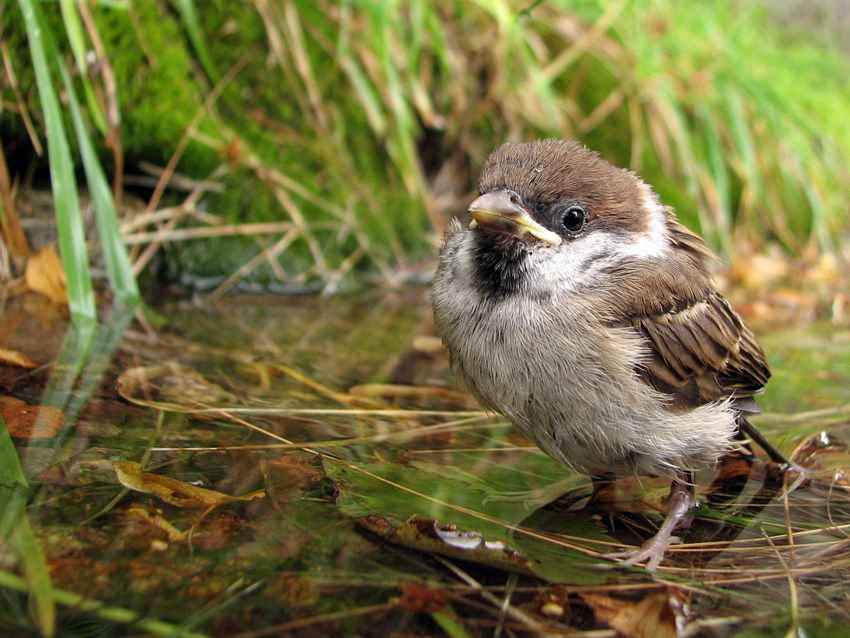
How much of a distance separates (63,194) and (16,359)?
900 mm

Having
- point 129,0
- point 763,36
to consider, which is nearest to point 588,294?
point 129,0

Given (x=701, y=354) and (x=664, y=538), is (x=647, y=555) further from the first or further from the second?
(x=701, y=354)

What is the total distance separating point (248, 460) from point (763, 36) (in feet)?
27.3

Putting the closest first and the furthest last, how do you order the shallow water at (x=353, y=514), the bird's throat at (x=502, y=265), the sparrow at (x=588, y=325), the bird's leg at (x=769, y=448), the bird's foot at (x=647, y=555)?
the shallow water at (x=353, y=514) < the bird's foot at (x=647, y=555) < the sparrow at (x=588, y=325) < the bird's throat at (x=502, y=265) < the bird's leg at (x=769, y=448)

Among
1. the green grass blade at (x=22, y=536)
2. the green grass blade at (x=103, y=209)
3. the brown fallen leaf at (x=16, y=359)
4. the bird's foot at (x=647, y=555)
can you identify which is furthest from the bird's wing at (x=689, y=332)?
the green grass blade at (x=103, y=209)

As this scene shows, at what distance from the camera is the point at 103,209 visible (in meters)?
3.25

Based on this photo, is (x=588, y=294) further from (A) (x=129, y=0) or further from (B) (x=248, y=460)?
(A) (x=129, y=0)

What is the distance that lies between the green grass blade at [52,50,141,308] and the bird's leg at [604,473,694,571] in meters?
2.55

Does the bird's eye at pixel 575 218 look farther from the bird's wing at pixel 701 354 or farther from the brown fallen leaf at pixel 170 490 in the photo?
the brown fallen leaf at pixel 170 490

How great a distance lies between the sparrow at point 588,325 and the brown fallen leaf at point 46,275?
1.79 metres

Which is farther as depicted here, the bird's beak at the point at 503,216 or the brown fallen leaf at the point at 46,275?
the brown fallen leaf at the point at 46,275

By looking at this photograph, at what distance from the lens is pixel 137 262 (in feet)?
12.8

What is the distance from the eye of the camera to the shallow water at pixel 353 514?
1.42 m

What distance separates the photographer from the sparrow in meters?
2.20
